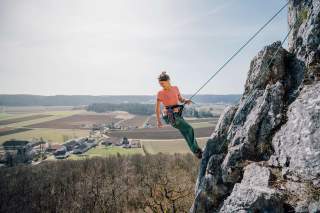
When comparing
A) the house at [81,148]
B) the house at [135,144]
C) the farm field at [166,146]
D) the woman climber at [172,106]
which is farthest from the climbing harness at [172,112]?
the house at [81,148]

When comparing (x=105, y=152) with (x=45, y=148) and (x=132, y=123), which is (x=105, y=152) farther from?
(x=132, y=123)

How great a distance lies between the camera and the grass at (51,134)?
370 feet

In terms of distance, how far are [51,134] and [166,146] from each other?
2341 inches

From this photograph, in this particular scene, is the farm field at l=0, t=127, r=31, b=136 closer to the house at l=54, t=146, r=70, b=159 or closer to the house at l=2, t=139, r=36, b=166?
the house at l=2, t=139, r=36, b=166

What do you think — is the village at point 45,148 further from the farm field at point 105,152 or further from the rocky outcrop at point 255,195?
the rocky outcrop at point 255,195

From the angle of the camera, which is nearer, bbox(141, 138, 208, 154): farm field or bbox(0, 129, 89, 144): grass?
bbox(141, 138, 208, 154): farm field

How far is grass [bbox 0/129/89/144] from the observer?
112875mm

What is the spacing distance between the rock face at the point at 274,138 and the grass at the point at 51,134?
108 metres

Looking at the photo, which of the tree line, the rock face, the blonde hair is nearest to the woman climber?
the blonde hair

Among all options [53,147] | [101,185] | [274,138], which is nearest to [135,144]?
[53,147]

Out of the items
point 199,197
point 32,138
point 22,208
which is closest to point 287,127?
point 199,197

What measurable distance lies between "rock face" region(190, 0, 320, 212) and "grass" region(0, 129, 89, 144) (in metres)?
108

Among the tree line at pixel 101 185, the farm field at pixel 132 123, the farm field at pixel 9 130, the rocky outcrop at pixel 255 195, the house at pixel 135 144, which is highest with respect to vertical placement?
the rocky outcrop at pixel 255 195

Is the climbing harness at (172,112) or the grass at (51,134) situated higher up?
the climbing harness at (172,112)
